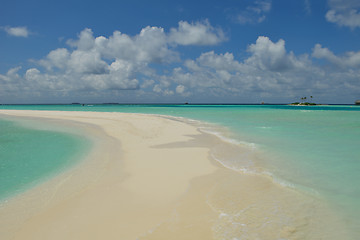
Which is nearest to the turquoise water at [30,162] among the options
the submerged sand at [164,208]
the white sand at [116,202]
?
the submerged sand at [164,208]

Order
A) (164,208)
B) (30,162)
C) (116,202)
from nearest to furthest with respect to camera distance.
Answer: (164,208) < (116,202) < (30,162)

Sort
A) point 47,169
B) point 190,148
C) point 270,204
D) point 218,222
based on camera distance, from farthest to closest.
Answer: point 190,148 → point 47,169 → point 270,204 → point 218,222

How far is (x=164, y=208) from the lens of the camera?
4684mm

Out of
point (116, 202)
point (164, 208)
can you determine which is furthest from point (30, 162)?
point (164, 208)

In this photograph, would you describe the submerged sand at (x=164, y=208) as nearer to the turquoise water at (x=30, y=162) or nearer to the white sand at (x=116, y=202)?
the white sand at (x=116, y=202)

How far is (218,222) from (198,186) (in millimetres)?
1840

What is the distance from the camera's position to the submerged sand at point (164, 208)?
382 centimetres

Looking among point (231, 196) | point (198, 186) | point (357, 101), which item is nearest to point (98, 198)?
point (198, 186)

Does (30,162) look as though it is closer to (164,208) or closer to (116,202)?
(116,202)

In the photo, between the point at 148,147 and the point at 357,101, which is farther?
the point at 357,101

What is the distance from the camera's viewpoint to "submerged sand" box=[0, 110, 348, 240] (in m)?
3.82

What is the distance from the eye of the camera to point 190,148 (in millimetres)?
10750

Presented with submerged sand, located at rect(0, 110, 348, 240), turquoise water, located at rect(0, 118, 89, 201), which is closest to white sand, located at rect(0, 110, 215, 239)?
submerged sand, located at rect(0, 110, 348, 240)

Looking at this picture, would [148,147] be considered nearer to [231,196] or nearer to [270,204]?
[231,196]
